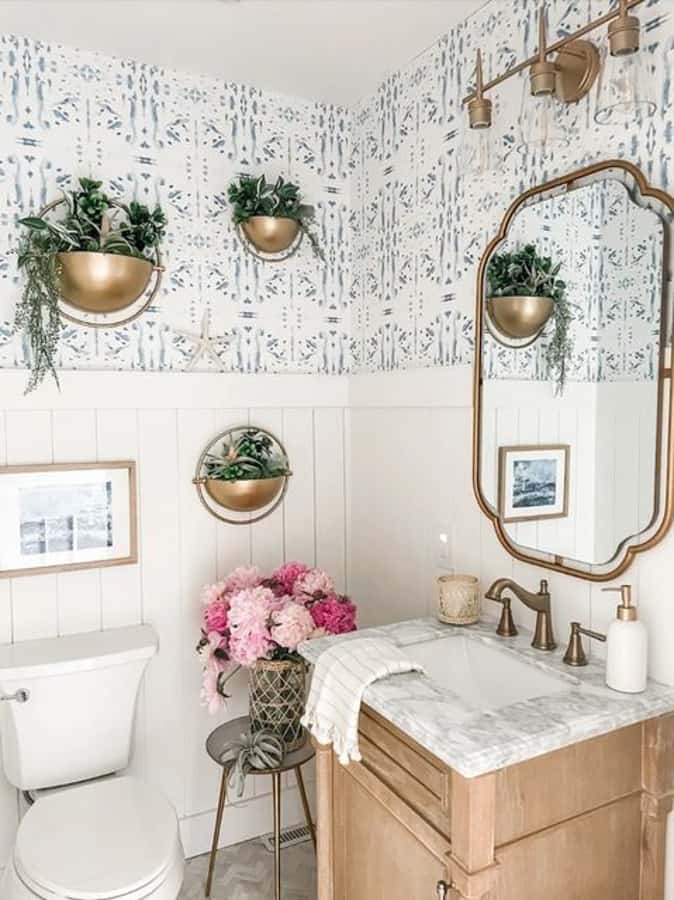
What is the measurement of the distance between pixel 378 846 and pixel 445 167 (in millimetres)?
1812

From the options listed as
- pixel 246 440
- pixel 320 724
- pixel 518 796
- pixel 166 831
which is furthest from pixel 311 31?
pixel 166 831

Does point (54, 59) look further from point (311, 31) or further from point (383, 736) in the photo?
point (383, 736)

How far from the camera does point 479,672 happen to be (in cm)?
182

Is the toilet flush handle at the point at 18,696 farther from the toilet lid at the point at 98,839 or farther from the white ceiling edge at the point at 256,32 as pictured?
the white ceiling edge at the point at 256,32

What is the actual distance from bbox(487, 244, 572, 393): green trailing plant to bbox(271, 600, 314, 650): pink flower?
3.15 ft

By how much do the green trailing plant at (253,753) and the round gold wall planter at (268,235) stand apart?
155cm

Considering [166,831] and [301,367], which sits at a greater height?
[301,367]

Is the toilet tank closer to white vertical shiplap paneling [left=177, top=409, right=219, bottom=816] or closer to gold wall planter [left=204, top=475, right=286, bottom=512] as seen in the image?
white vertical shiplap paneling [left=177, top=409, right=219, bottom=816]

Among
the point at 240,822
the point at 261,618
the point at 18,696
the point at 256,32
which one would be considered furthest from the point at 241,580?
the point at 256,32

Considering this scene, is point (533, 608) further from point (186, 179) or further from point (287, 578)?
point (186, 179)

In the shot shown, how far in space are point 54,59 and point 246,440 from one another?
4.20 feet

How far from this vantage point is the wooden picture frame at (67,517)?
214 cm

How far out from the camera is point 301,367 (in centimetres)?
259

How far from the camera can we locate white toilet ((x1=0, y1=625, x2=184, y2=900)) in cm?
167
